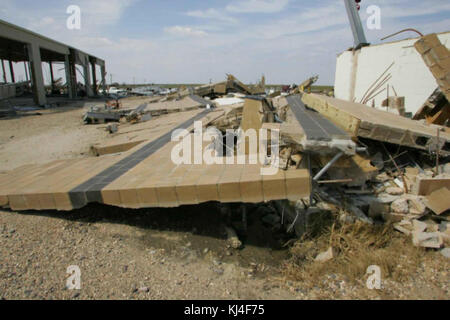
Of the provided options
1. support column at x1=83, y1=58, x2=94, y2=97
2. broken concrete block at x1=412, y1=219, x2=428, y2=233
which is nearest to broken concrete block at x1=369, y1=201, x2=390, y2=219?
broken concrete block at x1=412, y1=219, x2=428, y2=233

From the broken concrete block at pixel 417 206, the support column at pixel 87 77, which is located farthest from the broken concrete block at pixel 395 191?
the support column at pixel 87 77

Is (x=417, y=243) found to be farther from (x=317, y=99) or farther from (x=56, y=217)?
(x=56, y=217)

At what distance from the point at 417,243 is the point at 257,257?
2.02 metres

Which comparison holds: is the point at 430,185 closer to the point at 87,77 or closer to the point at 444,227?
the point at 444,227

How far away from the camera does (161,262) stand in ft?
10.7

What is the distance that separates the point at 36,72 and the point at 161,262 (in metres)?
21.9

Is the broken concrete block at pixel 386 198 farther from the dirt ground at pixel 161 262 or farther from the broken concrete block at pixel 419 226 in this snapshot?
the dirt ground at pixel 161 262

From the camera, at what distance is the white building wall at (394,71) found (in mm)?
8648

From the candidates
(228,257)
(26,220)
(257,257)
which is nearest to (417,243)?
(257,257)

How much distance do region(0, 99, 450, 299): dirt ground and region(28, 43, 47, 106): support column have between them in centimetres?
1970

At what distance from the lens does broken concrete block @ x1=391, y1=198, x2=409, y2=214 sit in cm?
375

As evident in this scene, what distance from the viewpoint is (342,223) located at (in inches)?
142

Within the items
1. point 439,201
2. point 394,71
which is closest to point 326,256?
point 439,201

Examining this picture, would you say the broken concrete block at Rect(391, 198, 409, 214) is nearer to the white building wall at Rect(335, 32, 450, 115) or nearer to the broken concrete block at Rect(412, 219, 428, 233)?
the broken concrete block at Rect(412, 219, 428, 233)
